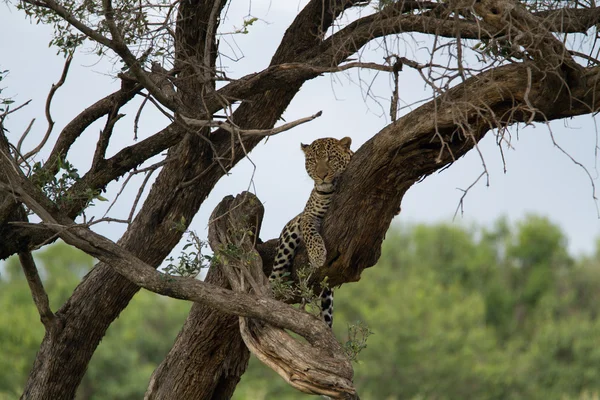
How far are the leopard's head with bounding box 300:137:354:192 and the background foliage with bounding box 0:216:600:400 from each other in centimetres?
1870

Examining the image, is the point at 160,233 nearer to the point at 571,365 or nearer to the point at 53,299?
the point at 53,299

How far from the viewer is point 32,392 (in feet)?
21.6

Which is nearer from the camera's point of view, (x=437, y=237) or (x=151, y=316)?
(x=151, y=316)

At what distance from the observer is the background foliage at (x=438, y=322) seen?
2656 centimetres

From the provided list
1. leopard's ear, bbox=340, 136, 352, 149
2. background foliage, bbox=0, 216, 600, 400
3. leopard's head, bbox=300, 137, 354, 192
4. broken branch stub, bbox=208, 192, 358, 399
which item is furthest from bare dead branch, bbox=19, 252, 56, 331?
background foliage, bbox=0, 216, 600, 400

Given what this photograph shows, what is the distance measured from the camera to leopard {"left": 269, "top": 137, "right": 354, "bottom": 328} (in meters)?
6.16

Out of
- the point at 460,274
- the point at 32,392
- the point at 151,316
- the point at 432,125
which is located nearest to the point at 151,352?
the point at 151,316

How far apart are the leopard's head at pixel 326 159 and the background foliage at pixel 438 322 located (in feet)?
61.4

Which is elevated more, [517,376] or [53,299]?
[517,376]

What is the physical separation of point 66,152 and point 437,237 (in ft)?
121

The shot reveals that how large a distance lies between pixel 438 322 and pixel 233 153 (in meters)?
30.0

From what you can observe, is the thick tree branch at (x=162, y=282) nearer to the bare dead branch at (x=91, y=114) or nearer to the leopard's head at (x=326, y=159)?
the bare dead branch at (x=91, y=114)

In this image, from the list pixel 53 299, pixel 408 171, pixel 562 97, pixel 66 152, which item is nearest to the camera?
pixel 562 97

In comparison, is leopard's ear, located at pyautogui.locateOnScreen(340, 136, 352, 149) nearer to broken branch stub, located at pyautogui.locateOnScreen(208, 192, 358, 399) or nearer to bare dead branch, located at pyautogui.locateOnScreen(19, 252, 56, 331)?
broken branch stub, located at pyautogui.locateOnScreen(208, 192, 358, 399)
